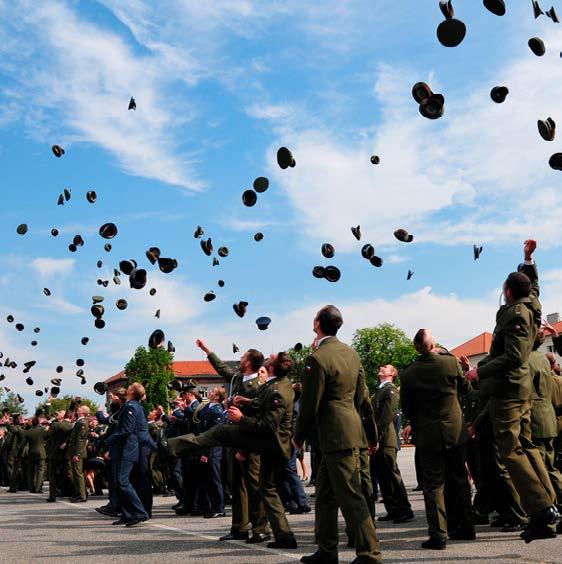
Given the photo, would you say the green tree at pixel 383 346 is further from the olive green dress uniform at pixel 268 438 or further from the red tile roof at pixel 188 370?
the olive green dress uniform at pixel 268 438

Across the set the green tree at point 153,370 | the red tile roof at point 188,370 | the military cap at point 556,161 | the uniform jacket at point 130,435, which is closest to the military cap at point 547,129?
the military cap at point 556,161

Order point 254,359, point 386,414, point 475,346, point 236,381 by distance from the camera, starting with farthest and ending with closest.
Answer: point 475,346, point 386,414, point 236,381, point 254,359

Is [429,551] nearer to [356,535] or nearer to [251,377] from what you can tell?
[356,535]

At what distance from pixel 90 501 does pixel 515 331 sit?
12.4 m

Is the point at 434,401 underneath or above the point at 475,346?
underneath

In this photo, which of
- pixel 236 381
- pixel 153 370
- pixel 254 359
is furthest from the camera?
pixel 153 370

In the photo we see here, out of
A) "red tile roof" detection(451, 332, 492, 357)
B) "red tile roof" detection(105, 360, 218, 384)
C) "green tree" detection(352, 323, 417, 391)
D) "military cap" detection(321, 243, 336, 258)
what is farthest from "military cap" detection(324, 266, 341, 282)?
"red tile roof" detection(105, 360, 218, 384)

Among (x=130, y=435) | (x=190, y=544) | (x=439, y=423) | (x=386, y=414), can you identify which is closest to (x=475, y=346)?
(x=386, y=414)

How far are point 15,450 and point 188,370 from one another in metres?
156

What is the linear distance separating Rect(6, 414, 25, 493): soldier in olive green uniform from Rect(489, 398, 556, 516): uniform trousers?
17636 mm

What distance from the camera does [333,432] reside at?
20.9ft

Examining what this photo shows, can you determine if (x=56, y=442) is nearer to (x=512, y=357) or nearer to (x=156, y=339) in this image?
(x=156, y=339)

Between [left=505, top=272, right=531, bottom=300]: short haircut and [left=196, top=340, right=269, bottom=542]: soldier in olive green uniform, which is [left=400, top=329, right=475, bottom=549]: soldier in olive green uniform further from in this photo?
[left=196, top=340, right=269, bottom=542]: soldier in olive green uniform

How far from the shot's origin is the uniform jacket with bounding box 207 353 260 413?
9.09 meters
